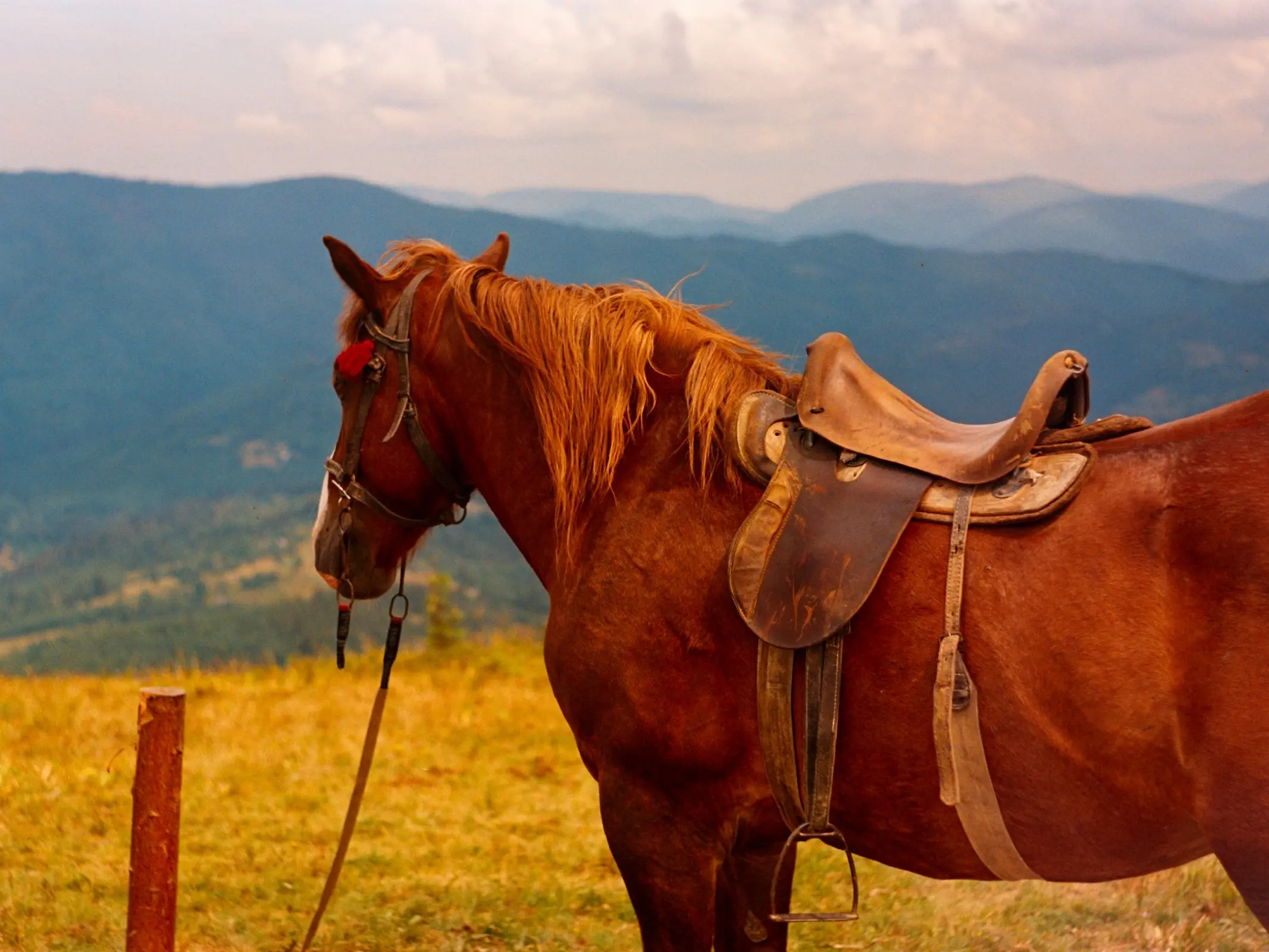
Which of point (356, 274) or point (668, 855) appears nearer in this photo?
point (668, 855)

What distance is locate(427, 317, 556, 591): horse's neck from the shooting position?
9.20 feet

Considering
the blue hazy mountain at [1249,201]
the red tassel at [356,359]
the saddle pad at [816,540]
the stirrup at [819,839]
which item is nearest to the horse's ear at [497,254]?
the red tassel at [356,359]

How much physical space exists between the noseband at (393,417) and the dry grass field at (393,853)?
91.3 inches

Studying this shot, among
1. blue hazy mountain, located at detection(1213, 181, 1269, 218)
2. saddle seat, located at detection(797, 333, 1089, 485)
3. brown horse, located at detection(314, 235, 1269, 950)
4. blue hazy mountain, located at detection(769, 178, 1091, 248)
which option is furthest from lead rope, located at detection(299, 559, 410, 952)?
blue hazy mountain, located at detection(769, 178, 1091, 248)

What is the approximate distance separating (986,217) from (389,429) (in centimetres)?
14468

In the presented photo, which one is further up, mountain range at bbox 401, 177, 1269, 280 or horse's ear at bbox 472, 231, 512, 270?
mountain range at bbox 401, 177, 1269, 280

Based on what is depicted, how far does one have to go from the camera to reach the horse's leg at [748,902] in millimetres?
2723

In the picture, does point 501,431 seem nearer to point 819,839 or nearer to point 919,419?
point 919,419

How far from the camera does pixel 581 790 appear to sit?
6344mm

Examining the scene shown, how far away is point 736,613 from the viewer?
7.69 ft

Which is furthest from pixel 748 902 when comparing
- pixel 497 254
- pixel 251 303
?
pixel 251 303

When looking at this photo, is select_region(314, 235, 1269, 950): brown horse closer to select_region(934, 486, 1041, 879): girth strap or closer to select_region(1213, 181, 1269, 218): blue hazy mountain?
select_region(934, 486, 1041, 879): girth strap

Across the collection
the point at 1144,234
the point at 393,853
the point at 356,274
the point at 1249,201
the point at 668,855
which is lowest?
the point at 393,853

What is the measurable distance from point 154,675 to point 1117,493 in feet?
28.2
